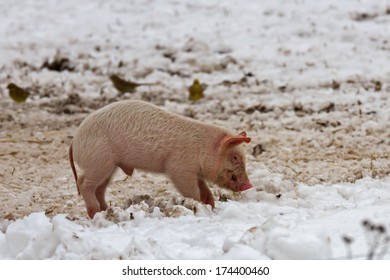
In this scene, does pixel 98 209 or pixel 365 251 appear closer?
pixel 365 251

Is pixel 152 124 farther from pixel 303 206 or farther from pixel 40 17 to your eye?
pixel 40 17

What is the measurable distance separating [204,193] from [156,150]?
0.49m

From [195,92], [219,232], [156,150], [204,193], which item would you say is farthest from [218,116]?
[219,232]

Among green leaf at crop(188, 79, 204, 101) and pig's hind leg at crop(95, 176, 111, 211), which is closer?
pig's hind leg at crop(95, 176, 111, 211)

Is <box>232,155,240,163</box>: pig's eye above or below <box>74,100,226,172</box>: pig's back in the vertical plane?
below

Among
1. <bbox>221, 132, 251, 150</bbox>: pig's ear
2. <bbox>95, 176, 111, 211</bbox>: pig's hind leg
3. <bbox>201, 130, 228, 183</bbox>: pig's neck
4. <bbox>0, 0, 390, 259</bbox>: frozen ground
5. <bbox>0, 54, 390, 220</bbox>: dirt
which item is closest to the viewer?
<bbox>0, 0, 390, 259</bbox>: frozen ground

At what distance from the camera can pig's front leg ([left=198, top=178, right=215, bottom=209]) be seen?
5383 millimetres

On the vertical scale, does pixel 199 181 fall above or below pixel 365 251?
below

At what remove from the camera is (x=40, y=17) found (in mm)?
13562

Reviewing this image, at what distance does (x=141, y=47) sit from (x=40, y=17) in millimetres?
2707

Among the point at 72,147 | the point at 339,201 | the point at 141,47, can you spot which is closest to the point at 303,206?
the point at 339,201

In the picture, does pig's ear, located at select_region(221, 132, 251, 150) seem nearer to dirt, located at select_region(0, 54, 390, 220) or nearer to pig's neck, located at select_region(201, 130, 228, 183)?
pig's neck, located at select_region(201, 130, 228, 183)

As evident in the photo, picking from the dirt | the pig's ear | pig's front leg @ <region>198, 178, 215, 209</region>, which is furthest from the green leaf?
the pig's ear

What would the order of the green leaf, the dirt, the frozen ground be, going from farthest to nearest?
the green leaf
the dirt
the frozen ground
